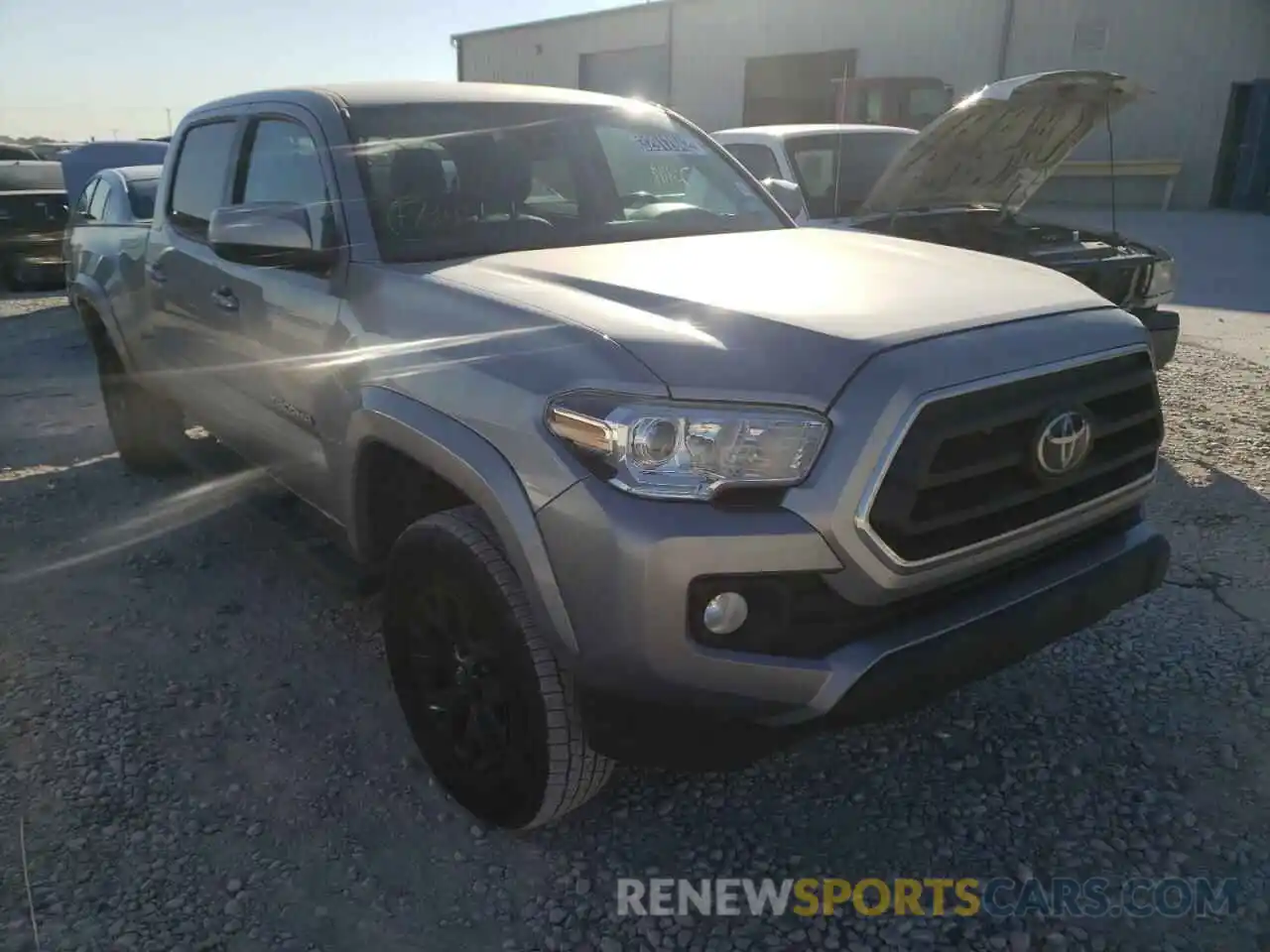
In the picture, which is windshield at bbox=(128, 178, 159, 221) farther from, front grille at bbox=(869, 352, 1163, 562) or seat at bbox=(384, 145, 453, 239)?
front grille at bbox=(869, 352, 1163, 562)

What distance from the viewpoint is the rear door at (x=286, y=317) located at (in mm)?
2934

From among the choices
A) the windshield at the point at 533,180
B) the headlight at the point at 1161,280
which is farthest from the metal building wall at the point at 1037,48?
the windshield at the point at 533,180

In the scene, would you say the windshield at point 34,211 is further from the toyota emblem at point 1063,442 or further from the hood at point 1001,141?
the toyota emblem at point 1063,442

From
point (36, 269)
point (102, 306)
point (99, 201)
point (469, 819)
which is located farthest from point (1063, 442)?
point (36, 269)

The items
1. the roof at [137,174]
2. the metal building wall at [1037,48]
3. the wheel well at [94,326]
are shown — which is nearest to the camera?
the wheel well at [94,326]

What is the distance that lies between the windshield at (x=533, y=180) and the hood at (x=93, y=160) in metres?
10.5

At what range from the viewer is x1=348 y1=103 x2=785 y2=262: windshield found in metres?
3.00

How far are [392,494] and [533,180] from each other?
1163mm

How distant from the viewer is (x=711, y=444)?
78.4 inches

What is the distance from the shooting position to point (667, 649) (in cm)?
196

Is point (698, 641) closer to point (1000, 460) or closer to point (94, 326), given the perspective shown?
point (1000, 460)

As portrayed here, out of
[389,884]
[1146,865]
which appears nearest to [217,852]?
[389,884]

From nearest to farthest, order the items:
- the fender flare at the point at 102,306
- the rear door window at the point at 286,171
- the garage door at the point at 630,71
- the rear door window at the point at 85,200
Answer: the rear door window at the point at 286,171 → the fender flare at the point at 102,306 → the rear door window at the point at 85,200 → the garage door at the point at 630,71

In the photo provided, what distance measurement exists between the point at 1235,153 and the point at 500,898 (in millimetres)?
22454
